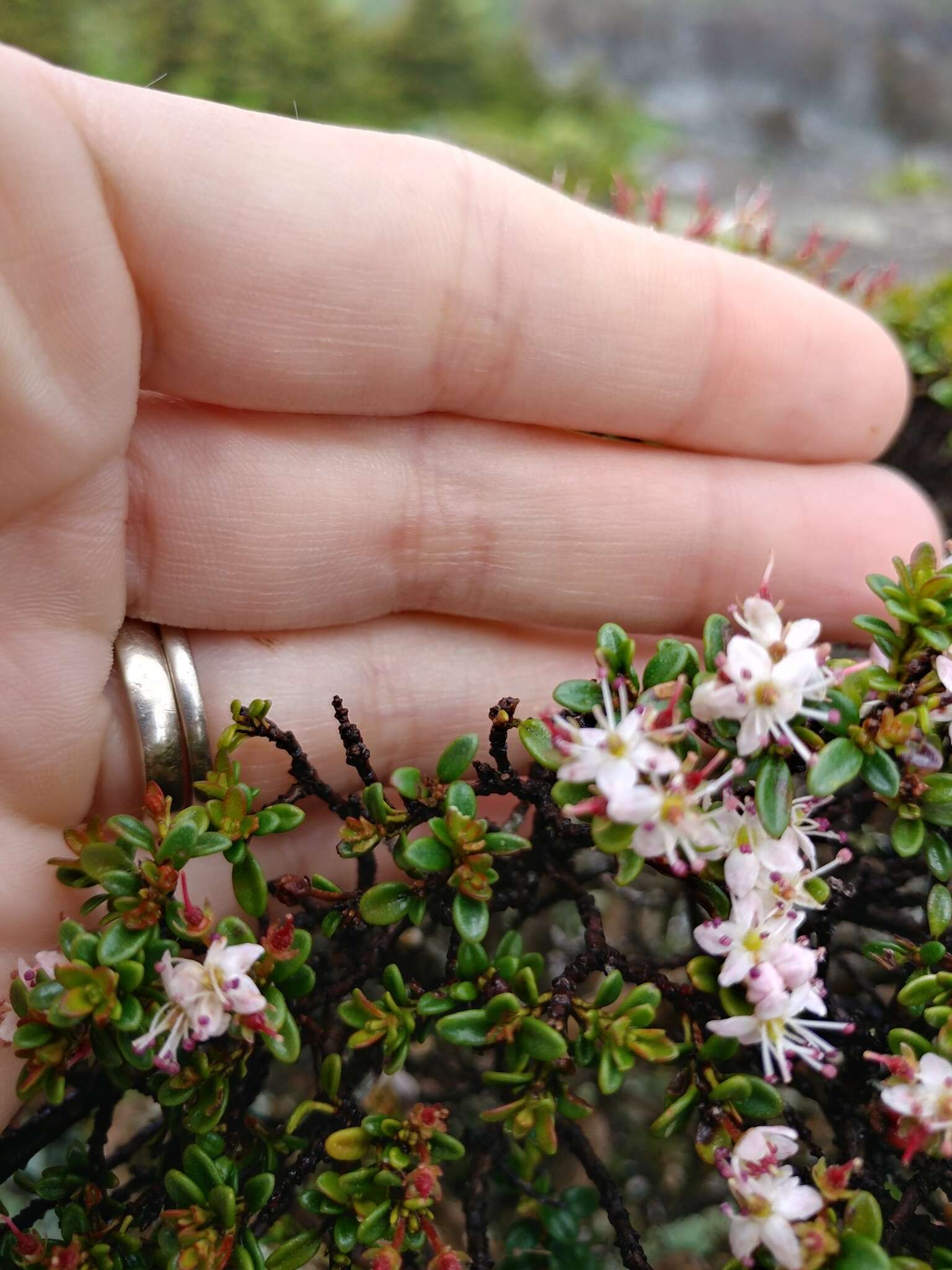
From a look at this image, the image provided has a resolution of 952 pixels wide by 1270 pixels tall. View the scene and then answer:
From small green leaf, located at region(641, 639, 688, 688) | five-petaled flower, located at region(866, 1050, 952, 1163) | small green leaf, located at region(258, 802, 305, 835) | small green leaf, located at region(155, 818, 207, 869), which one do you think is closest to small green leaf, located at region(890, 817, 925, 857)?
five-petaled flower, located at region(866, 1050, 952, 1163)

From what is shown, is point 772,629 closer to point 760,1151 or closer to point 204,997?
point 760,1151

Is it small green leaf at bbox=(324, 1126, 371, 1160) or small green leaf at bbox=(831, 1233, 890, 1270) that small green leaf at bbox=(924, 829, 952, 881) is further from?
small green leaf at bbox=(324, 1126, 371, 1160)

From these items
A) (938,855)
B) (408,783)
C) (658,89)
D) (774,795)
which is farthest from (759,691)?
(658,89)

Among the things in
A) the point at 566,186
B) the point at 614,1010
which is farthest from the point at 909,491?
the point at 566,186

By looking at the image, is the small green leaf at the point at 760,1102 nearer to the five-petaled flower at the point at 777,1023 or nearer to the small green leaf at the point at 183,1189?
the five-petaled flower at the point at 777,1023

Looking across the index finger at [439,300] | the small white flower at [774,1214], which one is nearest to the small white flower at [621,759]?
the small white flower at [774,1214]

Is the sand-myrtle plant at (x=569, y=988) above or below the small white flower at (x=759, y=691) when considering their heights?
below

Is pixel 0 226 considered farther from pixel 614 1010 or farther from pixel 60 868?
pixel 614 1010
